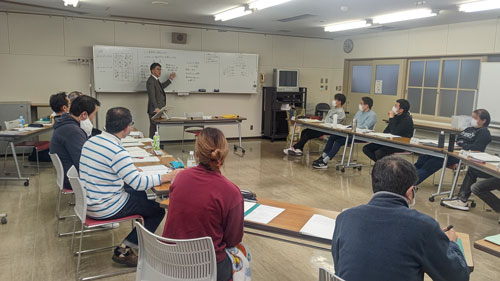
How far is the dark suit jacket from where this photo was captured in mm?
7262

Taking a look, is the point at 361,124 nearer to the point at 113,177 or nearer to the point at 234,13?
the point at 234,13

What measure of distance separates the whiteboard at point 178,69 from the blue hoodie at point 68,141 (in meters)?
4.33

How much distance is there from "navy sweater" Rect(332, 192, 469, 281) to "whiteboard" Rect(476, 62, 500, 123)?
615 cm

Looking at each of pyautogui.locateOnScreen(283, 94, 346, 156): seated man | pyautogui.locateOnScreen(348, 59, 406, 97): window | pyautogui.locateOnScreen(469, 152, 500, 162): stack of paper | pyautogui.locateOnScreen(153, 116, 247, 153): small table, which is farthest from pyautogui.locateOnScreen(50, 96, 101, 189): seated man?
pyautogui.locateOnScreen(348, 59, 406, 97): window

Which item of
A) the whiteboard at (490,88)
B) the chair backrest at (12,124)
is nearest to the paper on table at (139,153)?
the chair backrest at (12,124)

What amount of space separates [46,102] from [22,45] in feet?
3.60

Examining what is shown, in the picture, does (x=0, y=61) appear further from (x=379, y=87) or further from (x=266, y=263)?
(x=379, y=87)

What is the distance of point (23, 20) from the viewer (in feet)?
22.2

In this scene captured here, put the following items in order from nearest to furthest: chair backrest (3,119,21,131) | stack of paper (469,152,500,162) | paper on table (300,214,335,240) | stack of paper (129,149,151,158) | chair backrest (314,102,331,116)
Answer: paper on table (300,214,335,240)
stack of paper (129,149,151,158)
stack of paper (469,152,500,162)
chair backrest (3,119,21,131)
chair backrest (314,102,331,116)

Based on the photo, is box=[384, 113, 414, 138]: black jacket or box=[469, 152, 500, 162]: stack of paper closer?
box=[469, 152, 500, 162]: stack of paper

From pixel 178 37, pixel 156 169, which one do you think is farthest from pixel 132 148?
pixel 178 37

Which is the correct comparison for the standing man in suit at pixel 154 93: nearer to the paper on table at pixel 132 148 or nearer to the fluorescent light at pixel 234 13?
the fluorescent light at pixel 234 13

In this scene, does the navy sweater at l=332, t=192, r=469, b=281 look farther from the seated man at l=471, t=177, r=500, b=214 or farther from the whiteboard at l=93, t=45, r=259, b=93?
the whiteboard at l=93, t=45, r=259, b=93

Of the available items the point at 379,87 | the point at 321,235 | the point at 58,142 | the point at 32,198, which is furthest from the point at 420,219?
the point at 379,87
